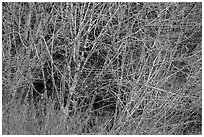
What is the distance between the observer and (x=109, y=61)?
19.1 feet

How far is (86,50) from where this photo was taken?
5.88m

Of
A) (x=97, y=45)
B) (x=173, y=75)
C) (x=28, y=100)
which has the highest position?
(x=97, y=45)

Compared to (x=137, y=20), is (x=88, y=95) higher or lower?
lower

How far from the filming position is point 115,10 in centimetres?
567

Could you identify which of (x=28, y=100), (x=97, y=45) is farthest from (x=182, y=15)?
(x=28, y=100)

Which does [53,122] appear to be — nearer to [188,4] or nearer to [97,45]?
[97,45]

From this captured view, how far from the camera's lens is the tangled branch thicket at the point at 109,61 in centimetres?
562

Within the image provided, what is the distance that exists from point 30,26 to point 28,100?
1.11 m

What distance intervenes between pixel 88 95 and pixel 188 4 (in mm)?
1932

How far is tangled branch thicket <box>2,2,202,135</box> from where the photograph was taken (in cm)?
562

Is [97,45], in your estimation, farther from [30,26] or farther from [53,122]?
[53,122]

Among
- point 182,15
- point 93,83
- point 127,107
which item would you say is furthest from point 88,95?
point 182,15

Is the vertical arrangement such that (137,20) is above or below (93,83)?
above

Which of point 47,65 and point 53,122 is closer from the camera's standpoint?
point 53,122
